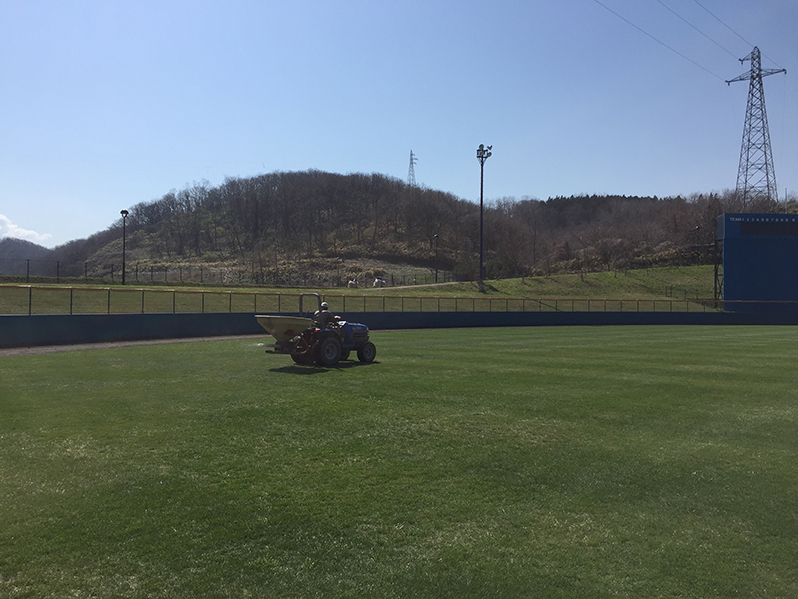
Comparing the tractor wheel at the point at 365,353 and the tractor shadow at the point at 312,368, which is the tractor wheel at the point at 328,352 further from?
the tractor wheel at the point at 365,353

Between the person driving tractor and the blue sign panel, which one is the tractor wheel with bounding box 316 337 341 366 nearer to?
the person driving tractor

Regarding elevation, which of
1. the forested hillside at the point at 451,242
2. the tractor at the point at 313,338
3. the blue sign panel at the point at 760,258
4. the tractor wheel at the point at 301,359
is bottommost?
the tractor wheel at the point at 301,359

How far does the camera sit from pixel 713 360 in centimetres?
1892

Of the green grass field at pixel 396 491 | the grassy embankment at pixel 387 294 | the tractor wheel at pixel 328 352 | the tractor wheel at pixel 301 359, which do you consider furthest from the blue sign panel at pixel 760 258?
the tractor wheel at pixel 301 359

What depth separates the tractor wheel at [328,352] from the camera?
1532 cm

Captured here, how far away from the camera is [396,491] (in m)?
5.98

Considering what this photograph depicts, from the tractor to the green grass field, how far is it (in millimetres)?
2824

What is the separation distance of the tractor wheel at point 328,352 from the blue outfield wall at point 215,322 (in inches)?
607

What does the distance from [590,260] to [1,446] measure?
125m

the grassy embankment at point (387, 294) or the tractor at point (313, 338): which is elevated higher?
the grassy embankment at point (387, 294)

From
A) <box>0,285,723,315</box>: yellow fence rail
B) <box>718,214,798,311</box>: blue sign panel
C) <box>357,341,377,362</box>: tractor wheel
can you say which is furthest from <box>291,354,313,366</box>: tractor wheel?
<box>718,214,798,311</box>: blue sign panel

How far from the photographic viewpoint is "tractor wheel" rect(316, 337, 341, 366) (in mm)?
15320

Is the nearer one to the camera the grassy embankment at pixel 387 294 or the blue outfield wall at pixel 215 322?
the blue outfield wall at pixel 215 322

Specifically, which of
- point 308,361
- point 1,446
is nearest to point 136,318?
point 308,361
